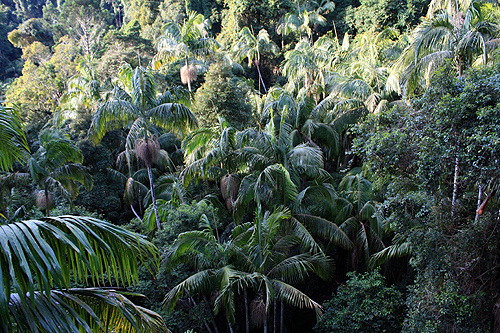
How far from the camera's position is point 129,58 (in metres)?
21.5

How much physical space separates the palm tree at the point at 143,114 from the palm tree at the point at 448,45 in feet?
19.1

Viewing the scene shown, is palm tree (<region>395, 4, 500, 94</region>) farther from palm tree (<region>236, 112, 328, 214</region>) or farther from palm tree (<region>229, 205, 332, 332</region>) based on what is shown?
palm tree (<region>229, 205, 332, 332</region>)

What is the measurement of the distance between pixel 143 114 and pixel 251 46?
15.5 metres

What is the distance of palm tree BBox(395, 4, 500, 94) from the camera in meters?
7.89

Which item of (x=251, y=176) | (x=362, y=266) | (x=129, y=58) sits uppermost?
(x=129, y=58)

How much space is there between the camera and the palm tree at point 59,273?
7.00ft

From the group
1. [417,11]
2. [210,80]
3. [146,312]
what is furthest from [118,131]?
[417,11]

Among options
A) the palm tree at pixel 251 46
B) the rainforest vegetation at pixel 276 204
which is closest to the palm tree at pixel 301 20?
the palm tree at pixel 251 46

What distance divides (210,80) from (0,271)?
39.6ft

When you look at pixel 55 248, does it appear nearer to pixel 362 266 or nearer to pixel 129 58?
pixel 362 266

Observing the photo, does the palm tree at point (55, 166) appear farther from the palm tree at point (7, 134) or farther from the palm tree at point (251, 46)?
the palm tree at point (251, 46)

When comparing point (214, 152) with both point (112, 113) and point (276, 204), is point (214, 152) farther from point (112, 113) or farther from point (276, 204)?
point (112, 113)

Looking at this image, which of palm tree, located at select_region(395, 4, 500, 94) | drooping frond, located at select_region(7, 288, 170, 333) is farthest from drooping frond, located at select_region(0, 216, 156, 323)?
palm tree, located at select_region(395, 4, 500, 94)

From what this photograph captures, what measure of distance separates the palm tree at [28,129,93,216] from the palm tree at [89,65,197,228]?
0.95m
